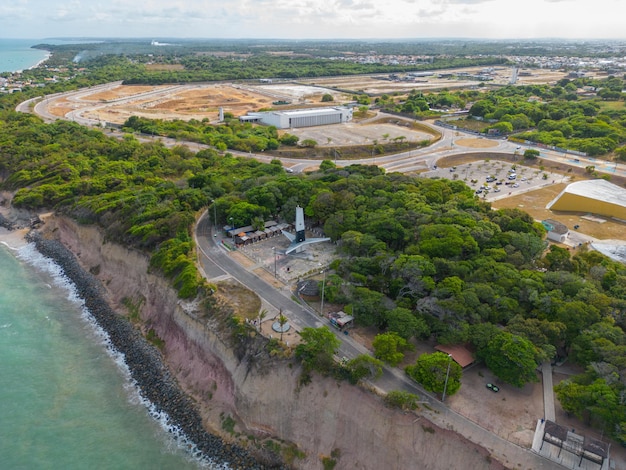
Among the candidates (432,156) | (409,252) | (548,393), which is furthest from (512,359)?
(432,156)

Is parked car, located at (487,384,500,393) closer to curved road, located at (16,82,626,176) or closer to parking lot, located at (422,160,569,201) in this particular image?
parking lot, located at (422,160,569,201)

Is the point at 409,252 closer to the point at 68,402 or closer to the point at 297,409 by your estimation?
the point at 297,409

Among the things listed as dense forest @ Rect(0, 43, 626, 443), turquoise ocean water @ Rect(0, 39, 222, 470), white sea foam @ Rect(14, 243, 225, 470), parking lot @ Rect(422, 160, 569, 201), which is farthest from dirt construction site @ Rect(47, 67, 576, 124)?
turquoise ocean water @ Rect(0, 39, 222, 470)

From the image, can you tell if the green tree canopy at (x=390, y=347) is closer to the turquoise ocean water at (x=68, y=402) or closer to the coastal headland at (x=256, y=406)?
the coastal headland at (x=256, y=406)

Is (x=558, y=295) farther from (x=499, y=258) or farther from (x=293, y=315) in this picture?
(x=293, y=315)

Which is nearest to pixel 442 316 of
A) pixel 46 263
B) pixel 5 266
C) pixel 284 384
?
pixel 284 384

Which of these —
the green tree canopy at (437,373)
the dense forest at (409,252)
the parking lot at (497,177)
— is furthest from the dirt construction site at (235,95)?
the green tree canopy at (437,373)

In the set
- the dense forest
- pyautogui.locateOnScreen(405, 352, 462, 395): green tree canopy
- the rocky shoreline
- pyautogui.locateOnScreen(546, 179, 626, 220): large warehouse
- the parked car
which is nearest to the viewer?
pyautogui.locateOnScreen(405, 352, 462, 395): green tree canopy
